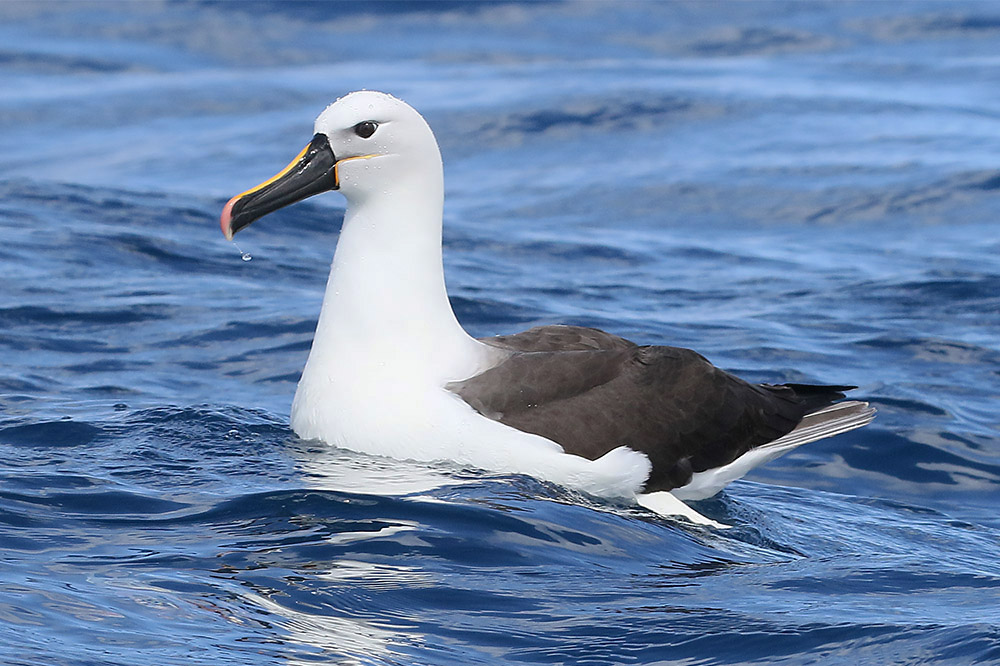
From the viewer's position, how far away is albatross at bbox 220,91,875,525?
6.75 metres

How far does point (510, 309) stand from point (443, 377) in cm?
486

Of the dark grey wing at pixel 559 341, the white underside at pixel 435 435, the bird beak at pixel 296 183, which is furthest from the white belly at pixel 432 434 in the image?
the bird beak at pixel 296 183

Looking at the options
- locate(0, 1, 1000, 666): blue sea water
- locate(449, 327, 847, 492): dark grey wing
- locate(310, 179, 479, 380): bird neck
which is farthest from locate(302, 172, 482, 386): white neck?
locate(0, 1, 1000, 666): blue sea water

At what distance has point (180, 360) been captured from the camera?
32.7 ft

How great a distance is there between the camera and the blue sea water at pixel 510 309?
5500mm

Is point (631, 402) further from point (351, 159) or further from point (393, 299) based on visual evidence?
point (351, 159)

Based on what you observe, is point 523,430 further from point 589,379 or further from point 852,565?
point 852,565

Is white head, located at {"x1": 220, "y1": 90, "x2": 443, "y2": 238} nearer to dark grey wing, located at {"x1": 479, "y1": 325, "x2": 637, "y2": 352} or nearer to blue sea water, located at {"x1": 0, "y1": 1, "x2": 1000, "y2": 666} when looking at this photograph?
dark grey wing, located at {"x1": 479, "y1": 325, "x2": 637, "y2": 352}

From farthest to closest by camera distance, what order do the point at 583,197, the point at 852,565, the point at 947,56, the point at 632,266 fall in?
the point at 947,56 → the point at 583,197 → the point at 632,266 → the point at 852,565

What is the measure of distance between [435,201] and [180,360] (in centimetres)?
324

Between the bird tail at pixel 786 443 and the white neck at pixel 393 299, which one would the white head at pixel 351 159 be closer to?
the white neck at pixel 393 299

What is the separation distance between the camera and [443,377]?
22.6 ft

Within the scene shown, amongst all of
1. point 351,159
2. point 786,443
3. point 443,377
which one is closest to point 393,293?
point 443,377

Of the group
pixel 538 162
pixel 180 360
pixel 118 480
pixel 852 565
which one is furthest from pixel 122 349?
pixel 538 162
